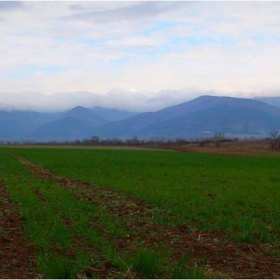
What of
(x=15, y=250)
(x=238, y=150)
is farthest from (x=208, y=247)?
(x=238, y=150)

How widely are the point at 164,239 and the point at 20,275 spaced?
11.3 ft

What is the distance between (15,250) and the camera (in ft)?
27.1

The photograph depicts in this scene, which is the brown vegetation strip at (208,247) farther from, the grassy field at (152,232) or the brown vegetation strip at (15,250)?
the brown vegetation strip at (15,250)

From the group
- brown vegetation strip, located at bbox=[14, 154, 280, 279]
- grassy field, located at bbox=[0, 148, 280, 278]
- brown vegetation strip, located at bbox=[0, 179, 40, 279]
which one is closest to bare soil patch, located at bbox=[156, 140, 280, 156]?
grassy field, located at bbox=[0, 148, 280, 278]

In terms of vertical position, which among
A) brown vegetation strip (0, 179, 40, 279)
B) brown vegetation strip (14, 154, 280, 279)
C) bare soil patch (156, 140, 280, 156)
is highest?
bare soil patch (156, 140, 280, 156)

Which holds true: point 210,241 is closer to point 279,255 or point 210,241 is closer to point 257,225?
point 279,255

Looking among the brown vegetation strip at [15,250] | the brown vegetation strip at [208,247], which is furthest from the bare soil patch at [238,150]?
the brown vegetation strip at [15,250]

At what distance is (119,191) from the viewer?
18.3m

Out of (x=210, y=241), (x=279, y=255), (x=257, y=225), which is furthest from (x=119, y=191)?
(x=279, y=255)

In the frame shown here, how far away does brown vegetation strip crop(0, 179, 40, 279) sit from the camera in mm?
6930

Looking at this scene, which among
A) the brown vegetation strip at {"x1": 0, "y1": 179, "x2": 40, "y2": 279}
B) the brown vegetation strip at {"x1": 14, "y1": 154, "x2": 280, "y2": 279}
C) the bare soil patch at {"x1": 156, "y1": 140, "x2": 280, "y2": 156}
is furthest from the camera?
the bare soil patch at {"x1": 156, "y1": 140, "x2": 280, "y2": 156}

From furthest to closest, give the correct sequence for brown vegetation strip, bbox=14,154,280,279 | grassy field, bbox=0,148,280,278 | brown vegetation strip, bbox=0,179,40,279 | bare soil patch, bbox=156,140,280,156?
bare soil patch, bbox=156,140,280,156
brown vegetation strip, bbox=14,154,280,279
grassy field, bbox=0,148,280,278
brown vegetation strip, bbox=0,179,40,279

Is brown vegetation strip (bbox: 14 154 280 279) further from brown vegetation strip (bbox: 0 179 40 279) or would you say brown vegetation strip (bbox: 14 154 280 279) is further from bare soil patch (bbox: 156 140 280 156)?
bare soil patch (bbox: 156 140 280 156)

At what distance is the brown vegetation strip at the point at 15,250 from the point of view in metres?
6.93
